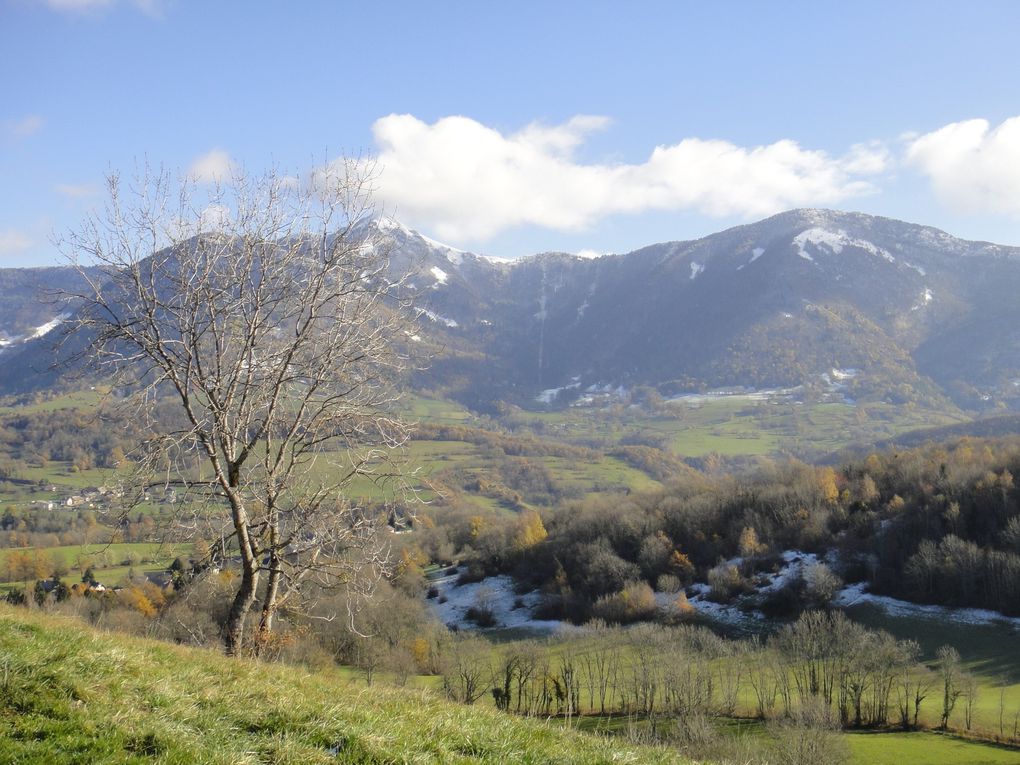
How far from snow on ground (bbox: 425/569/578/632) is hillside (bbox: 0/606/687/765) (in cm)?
7398

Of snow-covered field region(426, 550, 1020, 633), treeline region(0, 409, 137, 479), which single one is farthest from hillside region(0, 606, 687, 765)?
treeline region(0, 409, 137, 479)

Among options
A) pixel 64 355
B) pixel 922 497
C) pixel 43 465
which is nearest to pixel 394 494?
pixel 64 355

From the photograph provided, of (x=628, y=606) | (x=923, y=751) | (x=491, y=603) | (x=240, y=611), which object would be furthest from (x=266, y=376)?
(x=491, y=603)

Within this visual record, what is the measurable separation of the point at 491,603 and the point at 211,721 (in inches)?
3449

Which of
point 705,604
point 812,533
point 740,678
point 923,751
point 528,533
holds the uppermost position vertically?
point 812,533

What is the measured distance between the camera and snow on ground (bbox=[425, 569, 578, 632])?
8388 cm

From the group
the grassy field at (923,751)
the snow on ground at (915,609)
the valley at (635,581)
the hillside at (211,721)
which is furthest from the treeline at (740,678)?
the hillside at (211,721)

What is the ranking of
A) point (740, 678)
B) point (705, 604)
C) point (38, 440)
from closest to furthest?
point (740, 678)
point (705, 604)
point (38, 440)

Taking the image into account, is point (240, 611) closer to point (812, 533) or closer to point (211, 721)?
point (211, 721)

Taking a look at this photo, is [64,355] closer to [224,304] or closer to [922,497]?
[224,304]

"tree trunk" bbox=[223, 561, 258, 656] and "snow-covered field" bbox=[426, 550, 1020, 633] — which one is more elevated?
"tree trunk" bbox=[223, 561, 258, 656]

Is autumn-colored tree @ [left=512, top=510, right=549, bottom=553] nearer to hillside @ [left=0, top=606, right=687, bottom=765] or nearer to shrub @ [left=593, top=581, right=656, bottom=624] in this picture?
shrub @ [left=593, top=581, right=656, bottom=624]

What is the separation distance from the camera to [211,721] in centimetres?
639

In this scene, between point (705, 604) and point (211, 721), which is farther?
point (705, 604)
